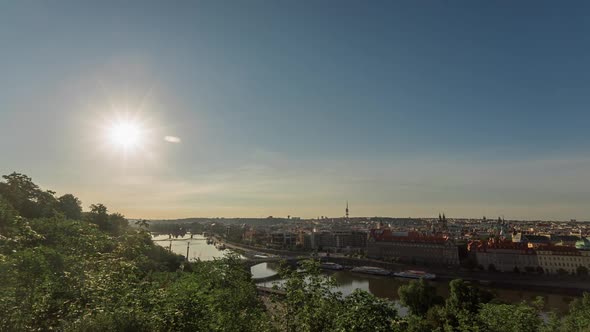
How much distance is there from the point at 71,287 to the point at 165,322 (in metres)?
7.25

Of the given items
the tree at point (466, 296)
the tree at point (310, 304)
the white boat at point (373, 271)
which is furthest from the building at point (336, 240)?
the tree at point (310, 304)

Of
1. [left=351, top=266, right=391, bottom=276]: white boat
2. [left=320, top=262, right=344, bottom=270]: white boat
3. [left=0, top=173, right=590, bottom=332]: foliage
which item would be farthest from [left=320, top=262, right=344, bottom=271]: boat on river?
[left=0, top=173, right=590, bottom=332]: foliage

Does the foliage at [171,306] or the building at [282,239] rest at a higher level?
the foliage at [171,306]

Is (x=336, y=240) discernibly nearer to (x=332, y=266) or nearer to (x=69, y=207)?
(x=332, y=266)

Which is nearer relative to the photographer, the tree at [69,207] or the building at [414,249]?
the tree at [69,207]

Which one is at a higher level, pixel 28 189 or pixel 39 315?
pixel 28 189

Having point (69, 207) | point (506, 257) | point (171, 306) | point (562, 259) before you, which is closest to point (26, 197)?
point (69, 207)

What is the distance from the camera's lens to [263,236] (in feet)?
616

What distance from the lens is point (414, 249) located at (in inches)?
4365

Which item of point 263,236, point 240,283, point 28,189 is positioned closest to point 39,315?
point 240,283

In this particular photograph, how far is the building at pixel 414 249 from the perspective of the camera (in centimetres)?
10375

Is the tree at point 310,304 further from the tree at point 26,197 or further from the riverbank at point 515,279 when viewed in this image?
the riverbank at point 515,279

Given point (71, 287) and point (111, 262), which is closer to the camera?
point (71, 287)

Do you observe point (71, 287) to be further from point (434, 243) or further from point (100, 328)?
point (434, 243)
